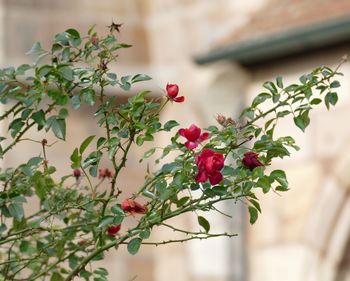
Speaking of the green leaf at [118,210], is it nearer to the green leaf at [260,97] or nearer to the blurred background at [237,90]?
the green leaf at [260,97]

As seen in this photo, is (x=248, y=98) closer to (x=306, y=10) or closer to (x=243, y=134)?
(x=306, y=10)

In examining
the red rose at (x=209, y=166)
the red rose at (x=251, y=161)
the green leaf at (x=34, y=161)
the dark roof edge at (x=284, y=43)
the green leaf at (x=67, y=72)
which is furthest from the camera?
the dark roof edge at (x=284, y=43)

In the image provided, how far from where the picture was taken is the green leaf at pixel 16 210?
130 inches

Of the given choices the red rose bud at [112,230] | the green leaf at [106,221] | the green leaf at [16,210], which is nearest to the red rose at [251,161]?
the green leaf at [106,221]

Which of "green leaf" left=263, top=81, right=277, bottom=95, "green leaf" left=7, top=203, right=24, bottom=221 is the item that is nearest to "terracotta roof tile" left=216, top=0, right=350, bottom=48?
"green leaf" left=263, top=81, right=277, bottom=95

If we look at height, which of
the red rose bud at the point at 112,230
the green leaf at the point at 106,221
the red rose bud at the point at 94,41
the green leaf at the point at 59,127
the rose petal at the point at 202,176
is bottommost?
the green leaf at the point at 106,221

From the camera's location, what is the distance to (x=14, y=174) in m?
3.35

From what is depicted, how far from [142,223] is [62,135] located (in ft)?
0.93

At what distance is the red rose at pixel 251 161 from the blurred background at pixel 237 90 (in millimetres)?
3223

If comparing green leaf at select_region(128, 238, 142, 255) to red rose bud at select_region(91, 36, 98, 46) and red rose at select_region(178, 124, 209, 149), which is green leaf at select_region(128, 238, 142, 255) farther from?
red rose bud at select_region(91, 36, 98, 46)

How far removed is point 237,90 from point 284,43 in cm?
52

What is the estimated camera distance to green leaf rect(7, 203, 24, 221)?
130 inches

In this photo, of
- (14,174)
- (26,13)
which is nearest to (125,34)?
(26,13)

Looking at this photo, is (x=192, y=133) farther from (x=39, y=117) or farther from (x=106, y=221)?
(x=39, y=117)
